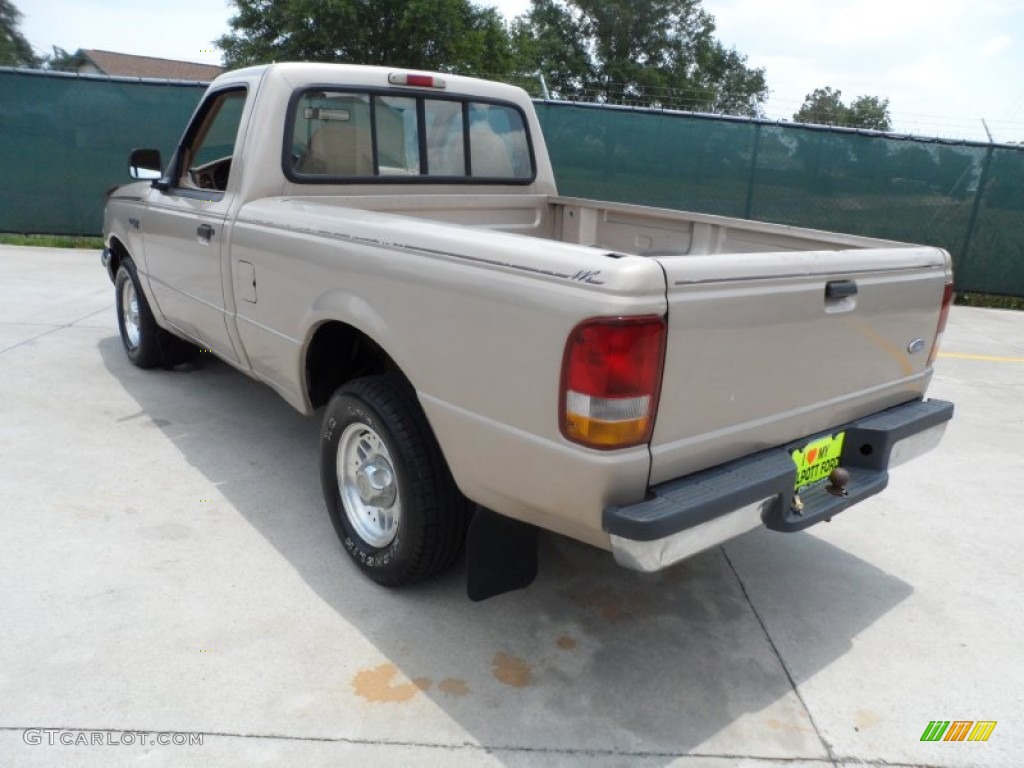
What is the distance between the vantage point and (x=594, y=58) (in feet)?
162

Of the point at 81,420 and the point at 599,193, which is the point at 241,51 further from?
the point at 81,420

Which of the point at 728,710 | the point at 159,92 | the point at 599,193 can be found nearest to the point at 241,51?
the point at 159,92

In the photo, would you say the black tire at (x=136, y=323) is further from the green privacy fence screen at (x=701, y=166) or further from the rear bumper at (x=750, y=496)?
the green privacy fence screen at (x=701, y=166)

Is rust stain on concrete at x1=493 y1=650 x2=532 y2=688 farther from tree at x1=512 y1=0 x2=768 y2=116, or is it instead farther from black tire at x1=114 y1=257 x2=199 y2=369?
tree at x1=512 y1=0 x2=768 y2=116

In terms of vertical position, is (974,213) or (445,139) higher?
(445,139)

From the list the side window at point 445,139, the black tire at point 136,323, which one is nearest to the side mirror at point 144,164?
the black tire at point 136,323

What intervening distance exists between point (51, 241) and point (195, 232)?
8.31 metres

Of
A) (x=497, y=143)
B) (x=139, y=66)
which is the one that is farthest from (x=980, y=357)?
(x=139, y=66)

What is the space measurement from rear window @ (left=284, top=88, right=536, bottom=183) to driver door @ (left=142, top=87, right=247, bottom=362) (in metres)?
0.35

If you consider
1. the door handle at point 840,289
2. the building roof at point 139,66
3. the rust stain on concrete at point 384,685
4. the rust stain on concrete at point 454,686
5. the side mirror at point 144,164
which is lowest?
the rust stain on concrete at point 454,686

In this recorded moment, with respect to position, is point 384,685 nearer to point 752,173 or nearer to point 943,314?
point 943,314

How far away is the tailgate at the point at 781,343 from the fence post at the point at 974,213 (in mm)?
8126

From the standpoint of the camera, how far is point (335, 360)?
324 centimetres

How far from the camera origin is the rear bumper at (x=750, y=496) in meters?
1.99
